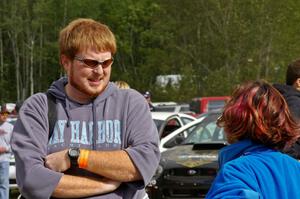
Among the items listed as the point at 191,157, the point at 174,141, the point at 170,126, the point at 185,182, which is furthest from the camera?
the point at 170,126

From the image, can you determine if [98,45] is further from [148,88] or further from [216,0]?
[148,88]

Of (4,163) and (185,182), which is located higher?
(185,182)

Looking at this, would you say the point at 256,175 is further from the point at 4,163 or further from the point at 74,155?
the point at 4,163

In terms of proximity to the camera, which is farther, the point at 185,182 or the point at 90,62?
the point at 185,182

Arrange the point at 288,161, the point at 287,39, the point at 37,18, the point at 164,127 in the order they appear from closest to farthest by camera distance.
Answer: the point at 288,161, the point at 164,127, the point at 287,39, the point at 37,18

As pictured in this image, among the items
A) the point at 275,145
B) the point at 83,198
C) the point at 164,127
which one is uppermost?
the point at 275,145

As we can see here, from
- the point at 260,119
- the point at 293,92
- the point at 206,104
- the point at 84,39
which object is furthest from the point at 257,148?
the point at 206,104

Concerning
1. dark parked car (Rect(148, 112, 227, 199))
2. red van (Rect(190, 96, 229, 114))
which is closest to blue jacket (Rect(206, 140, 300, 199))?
dark parked car (Rect(148, 112, 227, 199))

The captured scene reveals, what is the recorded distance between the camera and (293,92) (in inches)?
206

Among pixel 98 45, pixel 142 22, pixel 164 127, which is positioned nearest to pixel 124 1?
pixel 142 22

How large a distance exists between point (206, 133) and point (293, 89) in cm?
598

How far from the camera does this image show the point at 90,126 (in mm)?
3441

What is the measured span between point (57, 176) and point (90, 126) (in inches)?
10.7

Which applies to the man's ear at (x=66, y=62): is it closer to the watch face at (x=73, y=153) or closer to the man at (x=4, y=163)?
the watch face at (x=73, y=153)
